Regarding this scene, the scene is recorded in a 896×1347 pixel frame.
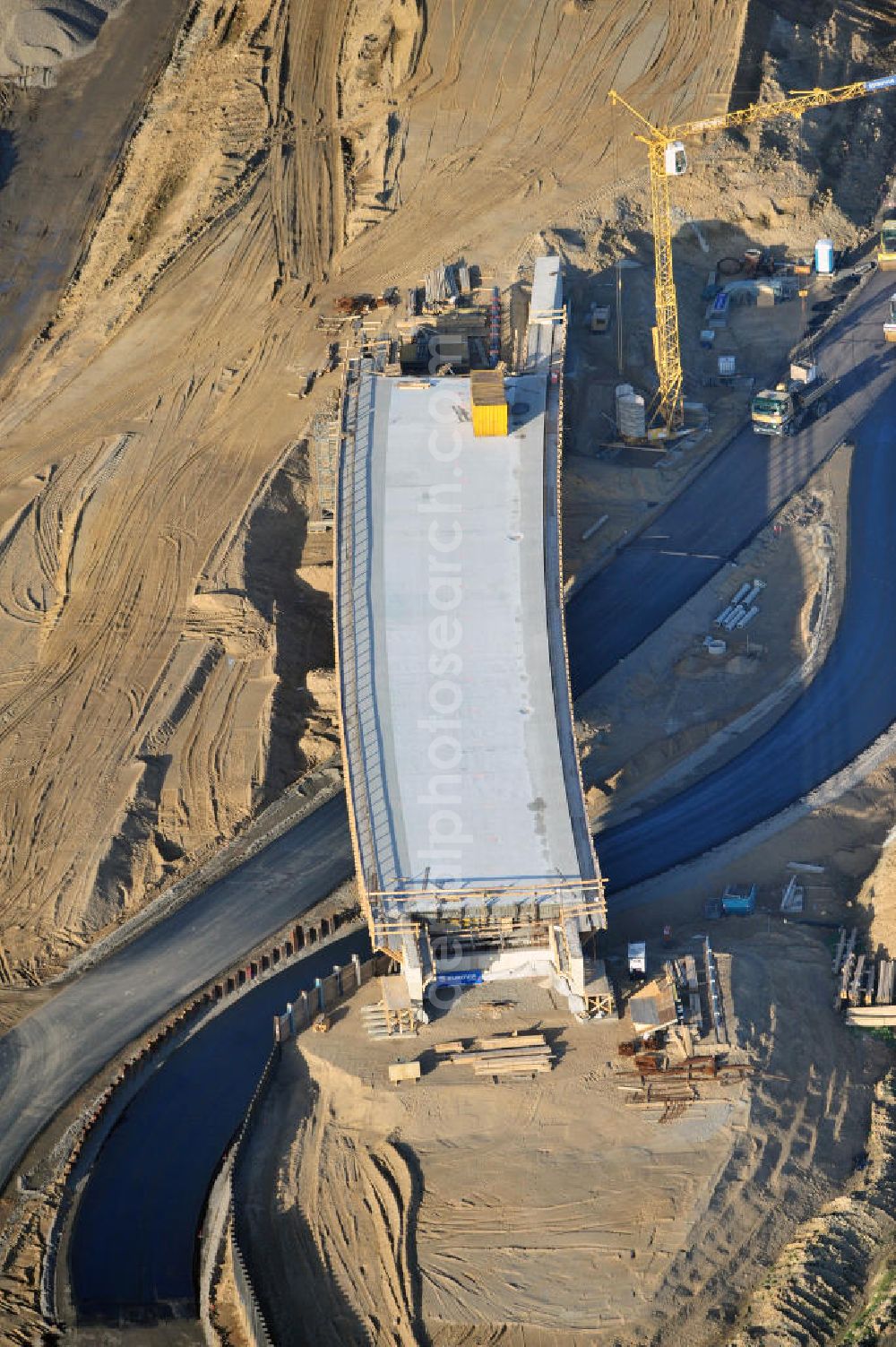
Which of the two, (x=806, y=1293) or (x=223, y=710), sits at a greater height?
(x=223, y=710)

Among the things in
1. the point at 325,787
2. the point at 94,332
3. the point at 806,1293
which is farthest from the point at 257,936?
the point at 94,332

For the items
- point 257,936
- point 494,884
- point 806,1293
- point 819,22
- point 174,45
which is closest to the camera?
point 806,1293

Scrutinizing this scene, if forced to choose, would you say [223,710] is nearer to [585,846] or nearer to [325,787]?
[325,787]

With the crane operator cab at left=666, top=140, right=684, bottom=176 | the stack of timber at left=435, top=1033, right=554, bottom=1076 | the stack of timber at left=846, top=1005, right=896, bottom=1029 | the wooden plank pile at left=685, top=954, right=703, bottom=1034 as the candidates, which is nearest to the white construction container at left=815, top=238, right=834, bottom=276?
the crane operator cab at left=666, top=140, right=684, bottom=176

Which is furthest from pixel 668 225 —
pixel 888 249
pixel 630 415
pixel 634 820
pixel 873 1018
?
pixel 873 1018

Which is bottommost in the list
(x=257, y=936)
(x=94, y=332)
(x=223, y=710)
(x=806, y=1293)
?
(x=806, y=1293)

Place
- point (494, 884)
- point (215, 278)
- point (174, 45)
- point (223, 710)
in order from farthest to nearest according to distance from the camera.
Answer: point (174, 45) < point (215, 278) < point (223, 710) < point (494, 884)

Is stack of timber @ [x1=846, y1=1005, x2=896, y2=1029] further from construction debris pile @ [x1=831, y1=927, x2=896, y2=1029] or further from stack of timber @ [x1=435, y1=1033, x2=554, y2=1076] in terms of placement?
stack of timber @ [x1=435, y1=1033, x2=554, y2=1076]
